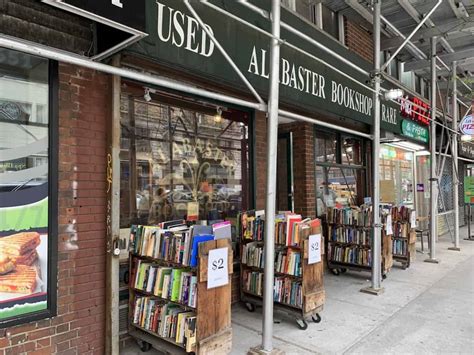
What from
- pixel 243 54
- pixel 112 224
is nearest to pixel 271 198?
pixel 112 224

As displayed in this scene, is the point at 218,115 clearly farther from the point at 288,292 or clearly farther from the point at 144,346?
the point at 144,346

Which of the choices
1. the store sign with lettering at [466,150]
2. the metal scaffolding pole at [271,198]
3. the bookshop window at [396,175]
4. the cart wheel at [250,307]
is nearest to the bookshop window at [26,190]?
the metal scaffolding pole at [271,198]

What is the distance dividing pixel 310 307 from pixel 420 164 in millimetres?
9487

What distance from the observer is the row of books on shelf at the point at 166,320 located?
3.19 meters

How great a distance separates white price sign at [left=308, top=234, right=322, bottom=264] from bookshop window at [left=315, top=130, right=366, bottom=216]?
271cm

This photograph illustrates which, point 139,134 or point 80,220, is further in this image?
point 139,134

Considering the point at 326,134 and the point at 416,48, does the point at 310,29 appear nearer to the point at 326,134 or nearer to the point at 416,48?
the point at 326,134

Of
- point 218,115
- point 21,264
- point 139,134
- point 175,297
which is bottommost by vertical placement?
point 175,297

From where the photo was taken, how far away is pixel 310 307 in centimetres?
426

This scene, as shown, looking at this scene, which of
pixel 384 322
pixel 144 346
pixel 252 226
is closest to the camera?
pixel 144 346

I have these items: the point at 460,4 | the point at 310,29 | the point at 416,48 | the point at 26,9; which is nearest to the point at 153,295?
the point at 26,9

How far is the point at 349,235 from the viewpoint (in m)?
6.49

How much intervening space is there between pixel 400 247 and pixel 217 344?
5.29 m

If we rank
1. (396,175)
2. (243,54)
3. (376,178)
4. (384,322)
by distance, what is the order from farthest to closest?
(396,175), (376,178), (384,322), (243,54)
